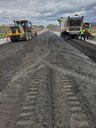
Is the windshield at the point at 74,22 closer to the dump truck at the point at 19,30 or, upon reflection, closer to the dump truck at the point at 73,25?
the dump truck at the point at 73,25

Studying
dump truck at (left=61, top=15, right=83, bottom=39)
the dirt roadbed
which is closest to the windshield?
dump truck at (left=61, top=15, right=83, bottom=39)

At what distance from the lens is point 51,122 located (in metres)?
4.31

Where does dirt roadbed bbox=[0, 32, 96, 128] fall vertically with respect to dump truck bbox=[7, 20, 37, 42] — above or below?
above

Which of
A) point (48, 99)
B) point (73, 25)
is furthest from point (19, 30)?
point (48, 99)

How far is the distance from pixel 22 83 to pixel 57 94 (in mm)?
1830

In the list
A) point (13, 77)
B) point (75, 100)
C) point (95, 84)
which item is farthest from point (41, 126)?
point (13, 77)

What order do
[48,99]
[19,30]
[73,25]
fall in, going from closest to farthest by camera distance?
[48,99]
[19,30]
[73,25]

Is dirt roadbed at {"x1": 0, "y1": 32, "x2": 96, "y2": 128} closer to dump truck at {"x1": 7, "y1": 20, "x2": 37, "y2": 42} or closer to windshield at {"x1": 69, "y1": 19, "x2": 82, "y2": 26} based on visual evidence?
dump truck at {"x1": 7, "y1": 20, "x2": 37, "y2": 42}

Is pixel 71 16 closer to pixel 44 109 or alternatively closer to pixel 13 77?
pixel 13 77

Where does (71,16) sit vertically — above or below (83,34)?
above

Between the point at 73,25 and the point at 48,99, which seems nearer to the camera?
the point at 48,99

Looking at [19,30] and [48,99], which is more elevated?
[48,99]

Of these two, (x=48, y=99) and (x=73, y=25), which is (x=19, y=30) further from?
(x=48, y=99)

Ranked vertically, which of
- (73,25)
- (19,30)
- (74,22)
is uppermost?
(74,22)
